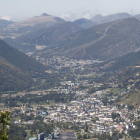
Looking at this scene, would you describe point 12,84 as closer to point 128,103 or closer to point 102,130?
point 128,103

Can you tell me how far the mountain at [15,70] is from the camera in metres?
135

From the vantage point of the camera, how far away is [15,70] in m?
153

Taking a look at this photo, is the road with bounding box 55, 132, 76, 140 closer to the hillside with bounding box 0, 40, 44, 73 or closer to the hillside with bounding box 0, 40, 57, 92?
the hillside with bounding box 0, 40, 57, 92

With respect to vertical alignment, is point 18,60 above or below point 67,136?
above

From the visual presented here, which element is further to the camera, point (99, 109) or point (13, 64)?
point (13, 64)

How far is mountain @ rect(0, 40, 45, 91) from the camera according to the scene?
135 m

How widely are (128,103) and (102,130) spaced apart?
84.7 ft

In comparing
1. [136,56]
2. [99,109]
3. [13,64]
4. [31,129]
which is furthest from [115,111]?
[136,56]

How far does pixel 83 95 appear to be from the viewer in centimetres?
11575

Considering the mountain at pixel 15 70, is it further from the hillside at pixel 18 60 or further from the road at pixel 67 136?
the road at pixel 67 136

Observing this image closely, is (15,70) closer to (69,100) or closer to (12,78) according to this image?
(12,78)

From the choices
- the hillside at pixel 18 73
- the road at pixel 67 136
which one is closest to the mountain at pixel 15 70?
the hillside at pixel 18 73

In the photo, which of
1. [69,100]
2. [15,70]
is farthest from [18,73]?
[69,100]

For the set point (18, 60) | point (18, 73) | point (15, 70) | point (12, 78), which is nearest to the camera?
point (12, 78)
